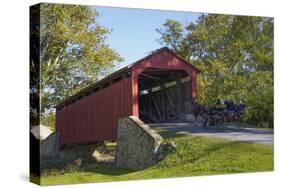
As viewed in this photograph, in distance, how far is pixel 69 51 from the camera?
1180 centimetres

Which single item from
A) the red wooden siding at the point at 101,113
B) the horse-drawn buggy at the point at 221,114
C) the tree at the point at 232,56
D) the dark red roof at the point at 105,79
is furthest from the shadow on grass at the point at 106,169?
the tree at the point at 232,56

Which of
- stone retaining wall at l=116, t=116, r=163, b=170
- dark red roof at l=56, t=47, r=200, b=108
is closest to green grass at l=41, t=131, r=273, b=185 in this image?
stone retaining wall at l=116, t=116, r=163, b=170

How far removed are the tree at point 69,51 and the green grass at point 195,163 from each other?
153cm

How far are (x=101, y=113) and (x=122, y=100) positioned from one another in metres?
0.49

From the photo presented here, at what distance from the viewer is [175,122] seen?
12609 millimetres

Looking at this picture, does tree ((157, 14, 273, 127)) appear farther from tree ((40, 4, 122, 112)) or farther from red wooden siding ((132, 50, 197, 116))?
tree ((40, 4, 122, 112))

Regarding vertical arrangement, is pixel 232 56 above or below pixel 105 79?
above

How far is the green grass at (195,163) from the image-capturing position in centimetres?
1161

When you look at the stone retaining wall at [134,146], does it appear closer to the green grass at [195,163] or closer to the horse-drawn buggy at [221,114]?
the green grass at [195,163]

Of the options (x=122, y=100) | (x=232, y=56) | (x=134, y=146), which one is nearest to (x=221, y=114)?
(x=232, y=56)

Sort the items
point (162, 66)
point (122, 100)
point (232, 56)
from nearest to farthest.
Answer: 1. point (122, 100)
2. point (162, 66)
3. point (232, 56)

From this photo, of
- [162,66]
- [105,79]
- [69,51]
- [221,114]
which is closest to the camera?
[69,51]

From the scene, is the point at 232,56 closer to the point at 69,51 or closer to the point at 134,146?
the point at 134,146

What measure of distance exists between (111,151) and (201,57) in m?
2.83
